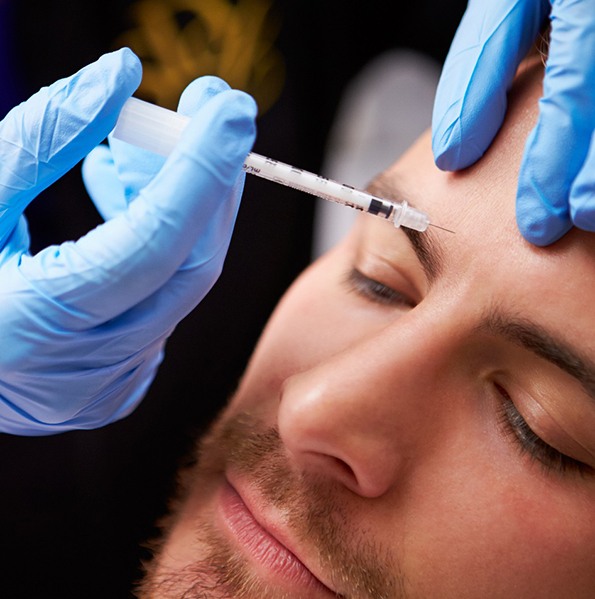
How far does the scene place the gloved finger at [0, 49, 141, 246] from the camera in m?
0.88

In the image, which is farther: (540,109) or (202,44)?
(202,44)

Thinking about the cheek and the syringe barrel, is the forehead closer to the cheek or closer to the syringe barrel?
the cheek

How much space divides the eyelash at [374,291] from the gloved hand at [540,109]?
0.21m

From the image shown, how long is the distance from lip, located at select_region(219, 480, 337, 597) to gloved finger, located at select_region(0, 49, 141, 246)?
1.78 ft

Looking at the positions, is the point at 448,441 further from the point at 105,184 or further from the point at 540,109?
the point at 105,184

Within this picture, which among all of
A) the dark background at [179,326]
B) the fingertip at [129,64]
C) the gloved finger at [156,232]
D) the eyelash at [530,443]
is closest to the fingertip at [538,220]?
the eyelash at [530,443]

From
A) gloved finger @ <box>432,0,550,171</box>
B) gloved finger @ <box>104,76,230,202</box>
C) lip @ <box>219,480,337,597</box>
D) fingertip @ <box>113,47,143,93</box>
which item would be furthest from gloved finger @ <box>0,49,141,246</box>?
lip @ <box>219,480,337,597</box>

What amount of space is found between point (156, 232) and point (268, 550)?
474 millimetres

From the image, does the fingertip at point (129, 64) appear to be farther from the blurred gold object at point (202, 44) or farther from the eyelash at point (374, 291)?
the blurred gold object at point (202, 44)

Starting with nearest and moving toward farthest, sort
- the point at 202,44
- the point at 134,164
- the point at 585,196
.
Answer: the point at 585,196
the point at 134,164
the point at 202,44

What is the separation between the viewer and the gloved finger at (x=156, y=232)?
816mm

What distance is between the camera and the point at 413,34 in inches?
79.8

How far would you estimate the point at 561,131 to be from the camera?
839 millimetres

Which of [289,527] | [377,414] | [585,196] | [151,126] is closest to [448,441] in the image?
[377,414]
